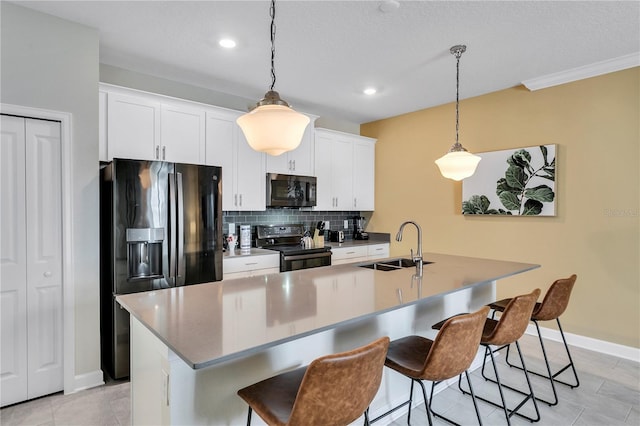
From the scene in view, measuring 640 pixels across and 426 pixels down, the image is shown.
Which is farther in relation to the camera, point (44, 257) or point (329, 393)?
point (44, 257)

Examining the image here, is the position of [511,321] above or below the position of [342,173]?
below

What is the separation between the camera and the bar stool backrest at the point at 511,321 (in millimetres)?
2023

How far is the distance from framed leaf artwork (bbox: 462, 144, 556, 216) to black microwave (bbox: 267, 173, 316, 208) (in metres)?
1.86

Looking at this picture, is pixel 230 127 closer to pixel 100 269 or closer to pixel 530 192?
pixel 100 269

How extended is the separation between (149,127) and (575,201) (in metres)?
4.12

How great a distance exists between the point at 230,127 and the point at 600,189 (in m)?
3.69

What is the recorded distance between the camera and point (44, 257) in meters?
2.56

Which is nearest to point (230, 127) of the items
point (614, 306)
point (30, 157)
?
point (30, 157)

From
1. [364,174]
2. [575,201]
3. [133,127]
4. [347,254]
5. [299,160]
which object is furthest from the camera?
[364,174]

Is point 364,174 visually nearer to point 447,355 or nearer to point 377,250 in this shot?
point 377,250

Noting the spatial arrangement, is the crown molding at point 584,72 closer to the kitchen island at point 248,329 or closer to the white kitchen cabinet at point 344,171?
the white kitchen cabinet at point 344,171

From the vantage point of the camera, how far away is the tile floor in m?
2.28

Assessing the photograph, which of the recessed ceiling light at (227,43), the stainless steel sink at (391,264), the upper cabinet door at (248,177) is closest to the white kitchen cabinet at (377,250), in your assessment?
the upper cabinet door at (248,177)

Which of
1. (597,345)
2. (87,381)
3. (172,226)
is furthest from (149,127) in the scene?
(597,345)
